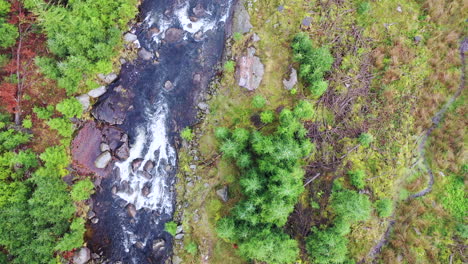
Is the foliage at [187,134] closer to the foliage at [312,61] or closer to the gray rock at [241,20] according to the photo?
the gray rock at [241,20]

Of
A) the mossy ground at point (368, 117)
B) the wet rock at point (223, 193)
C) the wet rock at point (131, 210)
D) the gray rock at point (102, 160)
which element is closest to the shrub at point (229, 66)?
the mossy ground at point (368, 117)

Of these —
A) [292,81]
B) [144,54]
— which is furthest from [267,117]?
[144,54]

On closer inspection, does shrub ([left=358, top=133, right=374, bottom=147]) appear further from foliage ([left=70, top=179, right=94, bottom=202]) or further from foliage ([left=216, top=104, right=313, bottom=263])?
foliage ([left=70, top=179, right=94, bottom=202])

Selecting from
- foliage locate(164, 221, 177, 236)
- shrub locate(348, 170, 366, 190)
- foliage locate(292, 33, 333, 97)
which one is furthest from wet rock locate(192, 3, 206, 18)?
shrub locate(348, 170, 366, 190)

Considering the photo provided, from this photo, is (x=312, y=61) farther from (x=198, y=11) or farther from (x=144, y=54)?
(x=144, y=54)

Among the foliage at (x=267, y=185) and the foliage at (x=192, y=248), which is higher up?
the foliage at (x=267, y=185)

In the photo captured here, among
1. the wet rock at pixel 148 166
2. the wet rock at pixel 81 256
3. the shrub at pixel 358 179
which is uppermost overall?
the shrub at pixel 358 179
